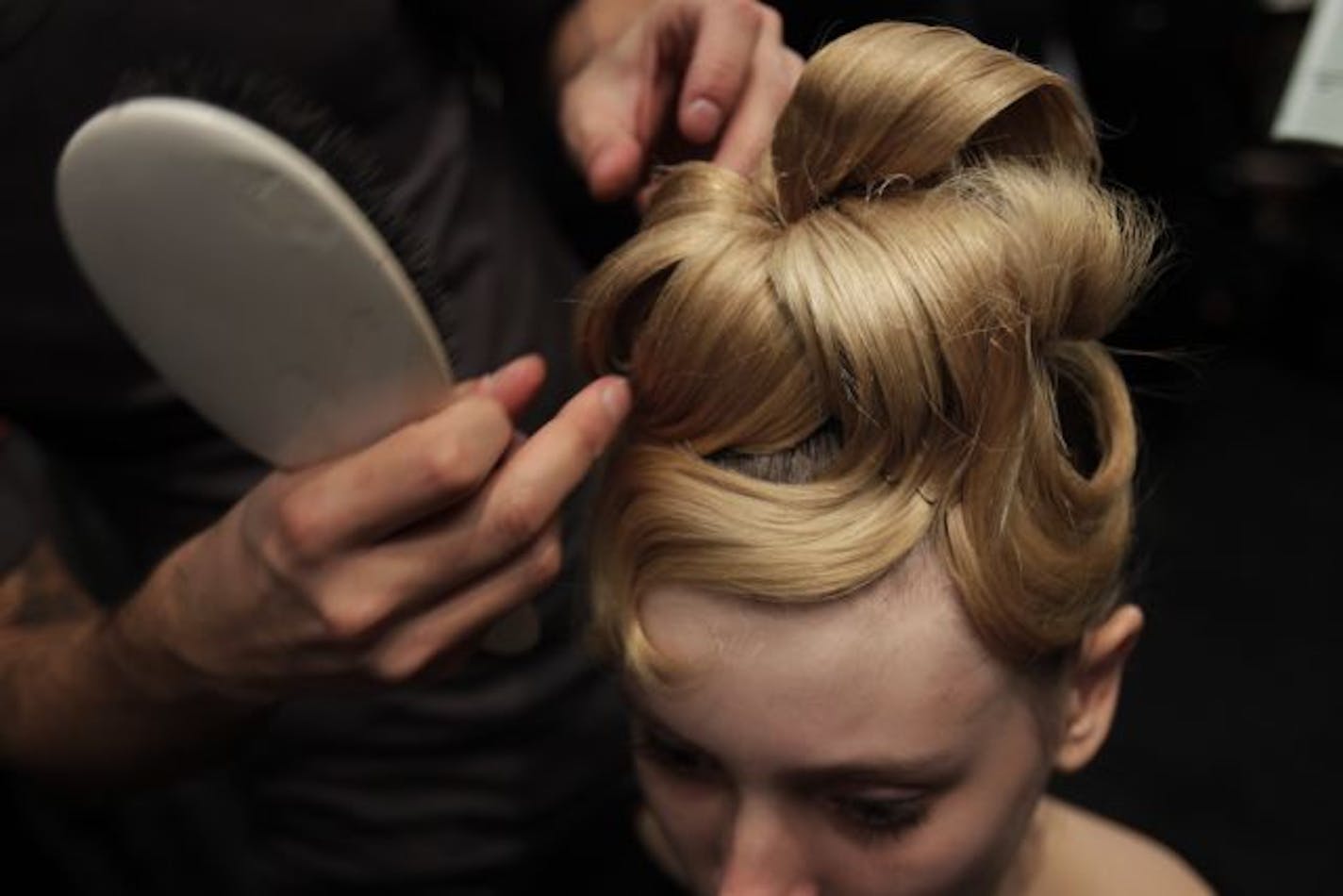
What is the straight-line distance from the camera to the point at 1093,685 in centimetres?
70

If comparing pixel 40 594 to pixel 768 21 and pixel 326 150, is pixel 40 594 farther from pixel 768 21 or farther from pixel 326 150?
pixel 768 21

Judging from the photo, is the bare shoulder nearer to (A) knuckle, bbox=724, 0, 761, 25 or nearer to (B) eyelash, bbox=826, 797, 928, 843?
(B) eyelash, bbox=826, 797, 928, 843

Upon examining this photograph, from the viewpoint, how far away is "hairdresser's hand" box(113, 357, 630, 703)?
50cm

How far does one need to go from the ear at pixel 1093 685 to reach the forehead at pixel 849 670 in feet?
0.34

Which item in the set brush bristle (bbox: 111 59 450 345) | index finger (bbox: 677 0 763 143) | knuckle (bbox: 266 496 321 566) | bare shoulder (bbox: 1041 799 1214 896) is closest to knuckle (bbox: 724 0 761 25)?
index finger (bbox: 677 0 763 143)

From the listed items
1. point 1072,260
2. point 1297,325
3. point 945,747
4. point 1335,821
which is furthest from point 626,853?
point 1297,325

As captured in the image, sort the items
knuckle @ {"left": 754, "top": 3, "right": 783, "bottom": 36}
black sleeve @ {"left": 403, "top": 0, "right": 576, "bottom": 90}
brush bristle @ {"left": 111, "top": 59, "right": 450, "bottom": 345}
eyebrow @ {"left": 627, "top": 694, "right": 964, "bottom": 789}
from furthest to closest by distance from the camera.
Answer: black sleeve @ {"left": 403, "top": 0, "right": 576, "bottom": 90} < knuckle @ {"left": 754, "top": 3, "right": 783, "bottom": 36} < eyebrow @ {"left": 627, "top": 694, "right": 964, "bottom": 789} < brush bristle @ {"left": 111, "top": 59, "right": 450, "bottom": 345}

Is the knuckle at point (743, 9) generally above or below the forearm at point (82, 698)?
above

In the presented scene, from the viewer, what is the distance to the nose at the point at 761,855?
622 millimetres

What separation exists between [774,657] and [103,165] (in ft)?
1.15

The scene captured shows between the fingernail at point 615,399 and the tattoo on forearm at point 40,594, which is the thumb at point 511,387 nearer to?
the fingernail at point 615,399

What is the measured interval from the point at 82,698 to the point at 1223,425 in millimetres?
1763

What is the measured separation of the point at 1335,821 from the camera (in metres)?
1.14

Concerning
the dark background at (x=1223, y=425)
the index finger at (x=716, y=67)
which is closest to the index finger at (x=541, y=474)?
the index finger at (x=716, y=67)
